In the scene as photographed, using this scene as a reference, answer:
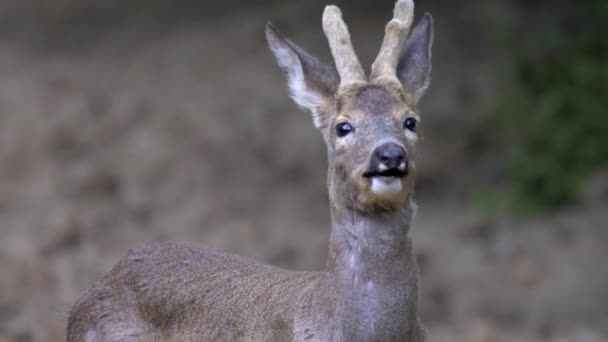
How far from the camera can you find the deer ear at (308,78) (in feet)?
22.6

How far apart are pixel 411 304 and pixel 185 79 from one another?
932cm

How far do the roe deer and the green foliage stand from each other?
5757 millimetres

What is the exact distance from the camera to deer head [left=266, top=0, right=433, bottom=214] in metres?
6.28

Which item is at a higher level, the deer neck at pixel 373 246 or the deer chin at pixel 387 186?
the deer chin at pixel 387 186

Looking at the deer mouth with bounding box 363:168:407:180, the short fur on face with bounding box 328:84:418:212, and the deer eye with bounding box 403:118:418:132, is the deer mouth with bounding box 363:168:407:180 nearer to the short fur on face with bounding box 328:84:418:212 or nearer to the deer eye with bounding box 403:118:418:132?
the short fur on face with bounding box 328:84:418:212

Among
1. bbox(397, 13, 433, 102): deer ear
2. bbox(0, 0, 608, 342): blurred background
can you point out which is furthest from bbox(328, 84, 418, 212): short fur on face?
bbox(0, 0, 608, 342): blurred background

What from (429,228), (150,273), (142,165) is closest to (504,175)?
(429,228)

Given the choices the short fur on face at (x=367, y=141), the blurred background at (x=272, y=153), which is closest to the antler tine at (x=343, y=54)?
the short fur on face at (x=367, y=141)

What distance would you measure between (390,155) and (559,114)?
7016 mm

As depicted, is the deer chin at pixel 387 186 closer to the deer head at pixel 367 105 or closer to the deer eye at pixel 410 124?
the deer head at pixel 367 105

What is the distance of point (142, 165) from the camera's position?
14711 mm

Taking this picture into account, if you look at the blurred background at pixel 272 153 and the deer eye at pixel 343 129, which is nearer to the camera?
the deer eye at pixel 343 129

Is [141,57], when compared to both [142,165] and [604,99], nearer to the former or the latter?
[142,165]

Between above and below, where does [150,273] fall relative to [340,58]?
below
